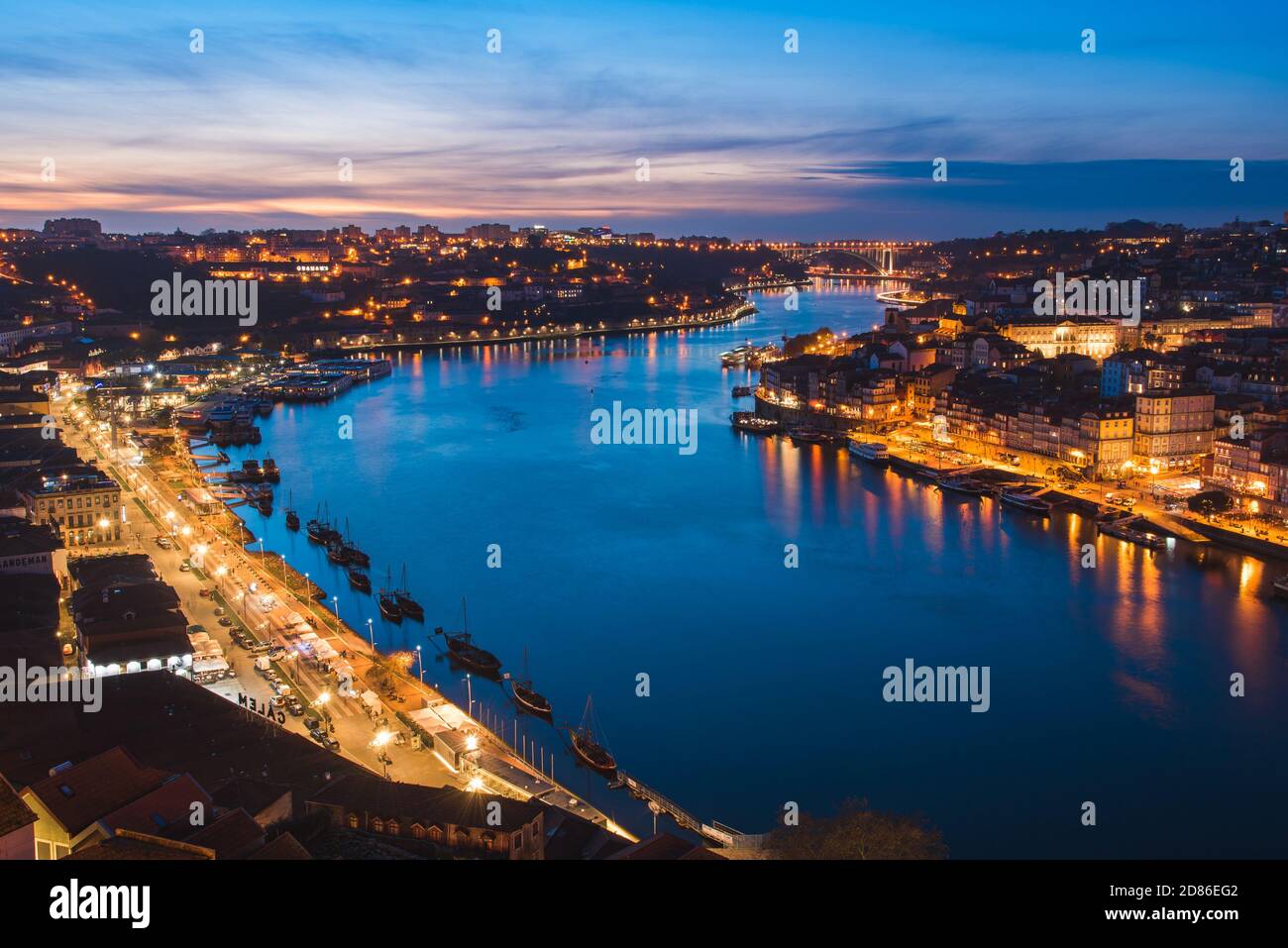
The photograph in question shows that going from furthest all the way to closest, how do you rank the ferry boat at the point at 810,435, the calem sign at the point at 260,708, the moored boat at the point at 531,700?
the ferry boat at the point at 810,435
the moored boat at the point at 531,700
the calem sign at the point at 260,708

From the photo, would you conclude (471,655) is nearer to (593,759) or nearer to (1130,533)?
(593,759)

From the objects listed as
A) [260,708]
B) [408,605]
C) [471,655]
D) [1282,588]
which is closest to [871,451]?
[1282,588]

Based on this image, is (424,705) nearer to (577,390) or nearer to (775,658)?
(775,658)

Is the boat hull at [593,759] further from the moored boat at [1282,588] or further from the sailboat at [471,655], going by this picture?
the moored boat at [1282,588]

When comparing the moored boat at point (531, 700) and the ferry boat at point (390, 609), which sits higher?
the ferry boat at point (390, 609)

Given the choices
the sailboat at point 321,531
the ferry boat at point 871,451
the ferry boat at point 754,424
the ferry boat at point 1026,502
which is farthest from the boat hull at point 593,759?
the ferry boat at point 754,424

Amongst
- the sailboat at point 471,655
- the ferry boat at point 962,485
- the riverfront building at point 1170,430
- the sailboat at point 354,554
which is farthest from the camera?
the ferry boat at point 962,485
